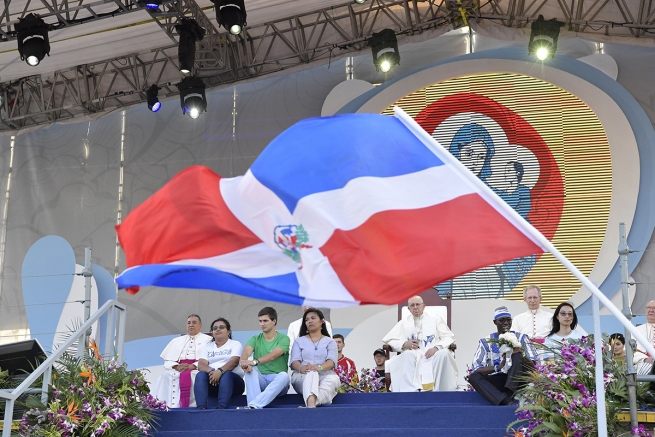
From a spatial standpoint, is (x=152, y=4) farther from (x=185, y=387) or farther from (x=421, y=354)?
(x=421, y=354)

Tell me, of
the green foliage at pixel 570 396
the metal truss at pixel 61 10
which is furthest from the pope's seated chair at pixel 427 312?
the metal truss at pixel 61 10

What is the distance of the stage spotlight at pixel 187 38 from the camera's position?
1069 centimetres

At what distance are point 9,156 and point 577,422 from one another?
10.4 meters

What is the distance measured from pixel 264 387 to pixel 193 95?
5659mm

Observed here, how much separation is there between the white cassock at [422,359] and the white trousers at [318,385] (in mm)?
1792

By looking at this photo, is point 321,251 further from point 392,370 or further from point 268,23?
point 268,23

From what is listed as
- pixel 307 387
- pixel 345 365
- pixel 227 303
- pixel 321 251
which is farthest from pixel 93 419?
pixel 227 303

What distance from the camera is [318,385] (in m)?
7.14

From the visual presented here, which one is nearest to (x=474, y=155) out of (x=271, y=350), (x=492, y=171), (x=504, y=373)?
(x=492, y=171)

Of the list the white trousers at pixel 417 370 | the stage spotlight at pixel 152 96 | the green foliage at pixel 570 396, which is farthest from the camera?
the stage spotlight at pixel 152 96

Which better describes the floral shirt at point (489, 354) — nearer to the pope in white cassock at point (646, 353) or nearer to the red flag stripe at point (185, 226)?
the pope in white cassock at point (646, 353)

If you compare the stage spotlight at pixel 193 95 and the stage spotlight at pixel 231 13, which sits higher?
the stage spotlight at pixel 231 13

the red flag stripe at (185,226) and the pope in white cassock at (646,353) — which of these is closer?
the red flag stripe at (185,226)

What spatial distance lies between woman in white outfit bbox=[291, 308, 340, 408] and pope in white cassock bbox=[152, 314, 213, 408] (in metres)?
1.13
